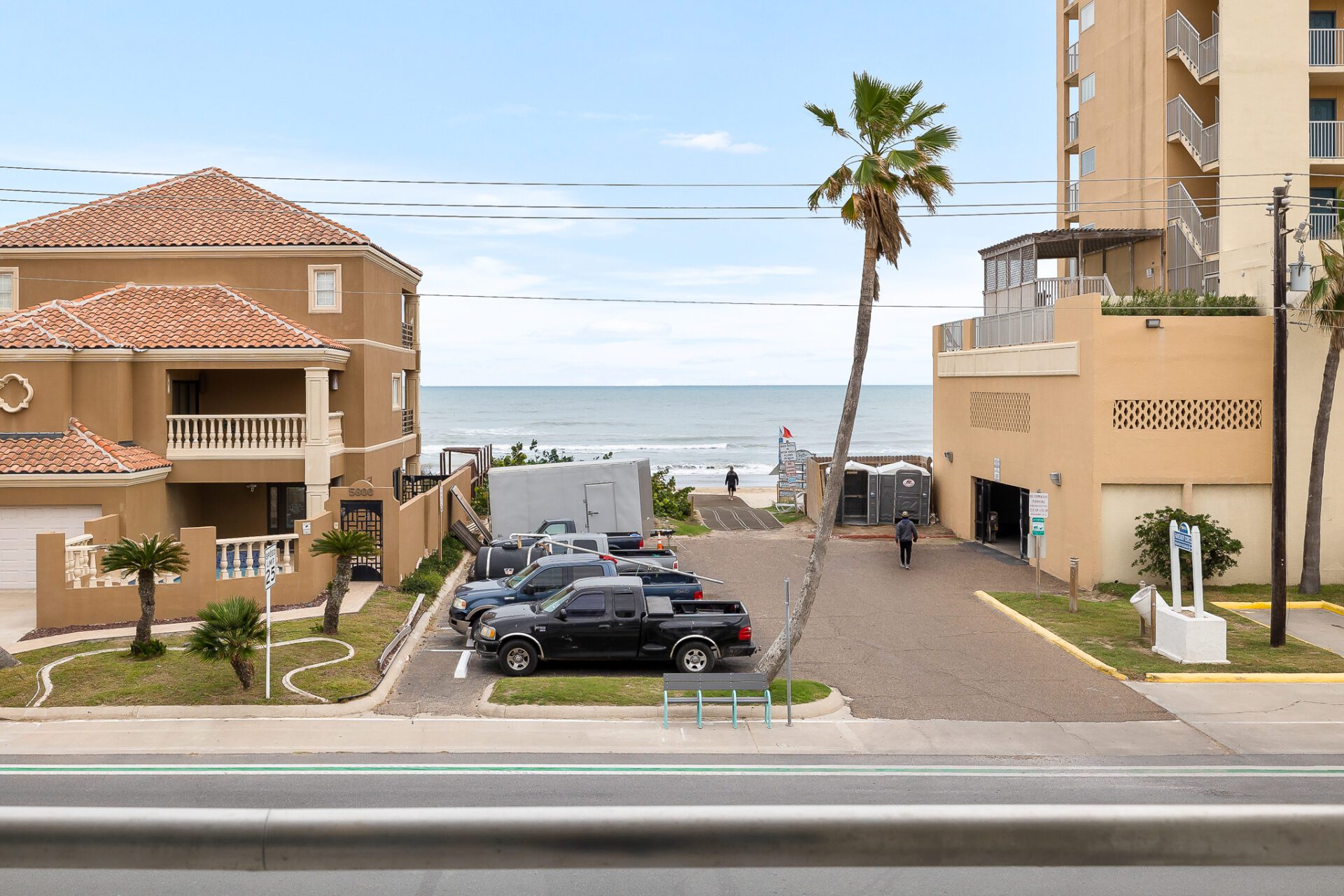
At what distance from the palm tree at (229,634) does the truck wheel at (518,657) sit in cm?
424

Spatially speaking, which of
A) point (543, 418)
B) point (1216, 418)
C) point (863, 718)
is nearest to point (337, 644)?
point (863, 718)

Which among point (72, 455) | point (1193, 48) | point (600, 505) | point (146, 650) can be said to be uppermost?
point (1193, 48)

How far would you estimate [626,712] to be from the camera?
669 inches

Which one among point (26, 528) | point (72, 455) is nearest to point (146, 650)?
point (26, 528)

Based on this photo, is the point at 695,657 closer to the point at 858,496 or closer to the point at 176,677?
the point at 176,677

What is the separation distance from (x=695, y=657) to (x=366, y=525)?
10.3 meters

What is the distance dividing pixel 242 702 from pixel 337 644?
3071 mm

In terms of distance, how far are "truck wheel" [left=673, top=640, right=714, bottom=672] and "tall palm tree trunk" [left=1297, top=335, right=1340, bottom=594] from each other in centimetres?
1606

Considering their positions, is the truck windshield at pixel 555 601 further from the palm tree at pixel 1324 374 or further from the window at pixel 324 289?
the palm tree at pixel 1324 374

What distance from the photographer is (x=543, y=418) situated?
6634 inches

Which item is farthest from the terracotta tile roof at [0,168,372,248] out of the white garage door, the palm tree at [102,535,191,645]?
the palm tree at [102,535,191,645]

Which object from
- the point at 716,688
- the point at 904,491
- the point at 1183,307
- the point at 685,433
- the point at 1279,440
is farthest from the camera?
the point at 685,433

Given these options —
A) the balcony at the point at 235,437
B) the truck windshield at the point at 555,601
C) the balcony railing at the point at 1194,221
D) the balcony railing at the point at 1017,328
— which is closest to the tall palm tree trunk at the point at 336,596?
the truck windshield at the point at 555,601

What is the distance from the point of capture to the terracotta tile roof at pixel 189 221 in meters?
30.8
